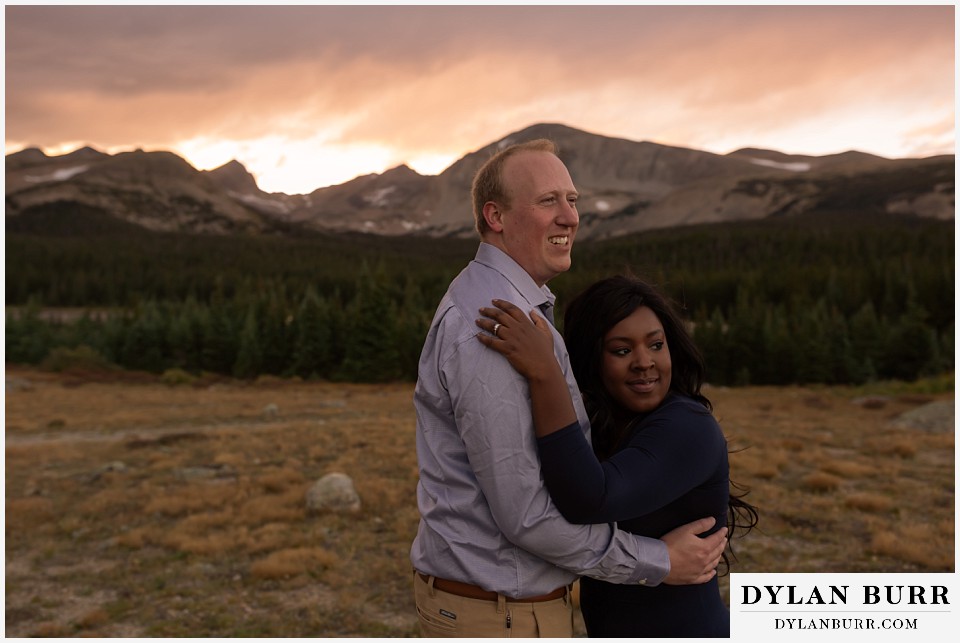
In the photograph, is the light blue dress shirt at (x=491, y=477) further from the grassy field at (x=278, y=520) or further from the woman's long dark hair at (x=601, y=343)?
the grassy field at (x=278, y=520)

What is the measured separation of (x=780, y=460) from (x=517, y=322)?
18.1 meters

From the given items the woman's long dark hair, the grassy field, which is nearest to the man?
the woman's long dark hair

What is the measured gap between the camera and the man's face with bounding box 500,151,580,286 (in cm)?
274

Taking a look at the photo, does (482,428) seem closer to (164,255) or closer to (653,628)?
(653,628)

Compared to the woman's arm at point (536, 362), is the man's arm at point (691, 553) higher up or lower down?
lower down

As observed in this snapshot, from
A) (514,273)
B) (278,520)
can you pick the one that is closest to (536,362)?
(514,273)

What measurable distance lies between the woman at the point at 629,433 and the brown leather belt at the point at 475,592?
0.27 meters

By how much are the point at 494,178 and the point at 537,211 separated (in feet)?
0.76

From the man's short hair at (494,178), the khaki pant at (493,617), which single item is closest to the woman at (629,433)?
the khaki pant at (493,617)

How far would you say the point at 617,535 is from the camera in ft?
8.38

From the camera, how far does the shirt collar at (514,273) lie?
2.71m

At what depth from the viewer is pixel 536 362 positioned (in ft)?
7.86

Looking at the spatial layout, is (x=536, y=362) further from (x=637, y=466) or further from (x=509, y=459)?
(x=637, y=466)

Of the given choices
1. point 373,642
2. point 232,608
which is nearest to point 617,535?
point 373,642
